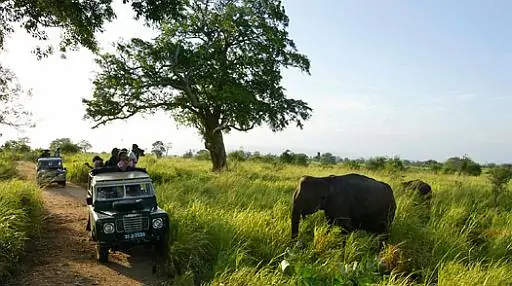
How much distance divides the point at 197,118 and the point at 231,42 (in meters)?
4.90

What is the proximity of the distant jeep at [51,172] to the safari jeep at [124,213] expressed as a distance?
1027 centimetres

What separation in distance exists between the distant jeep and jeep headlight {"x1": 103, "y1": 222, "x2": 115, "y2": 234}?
37.0 feet

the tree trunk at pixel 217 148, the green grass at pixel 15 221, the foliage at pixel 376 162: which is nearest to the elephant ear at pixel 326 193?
the green grass at pixel 15 221

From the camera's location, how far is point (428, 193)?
42.9ft

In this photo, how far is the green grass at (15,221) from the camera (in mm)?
7531

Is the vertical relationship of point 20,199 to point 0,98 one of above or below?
below

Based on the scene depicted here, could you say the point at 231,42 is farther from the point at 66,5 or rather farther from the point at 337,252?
the point at 337,252

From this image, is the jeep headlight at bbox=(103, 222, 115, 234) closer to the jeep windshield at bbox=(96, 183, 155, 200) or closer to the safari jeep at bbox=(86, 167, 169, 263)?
the safari jeep at bbox=(86, 167, 169, 263)

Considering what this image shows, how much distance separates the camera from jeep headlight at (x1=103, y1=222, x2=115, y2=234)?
25.7ft

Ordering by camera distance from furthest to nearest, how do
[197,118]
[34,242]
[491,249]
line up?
[197,118] → [34,242] → [491,249]

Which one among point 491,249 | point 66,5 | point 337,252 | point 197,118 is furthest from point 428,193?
point 197,118

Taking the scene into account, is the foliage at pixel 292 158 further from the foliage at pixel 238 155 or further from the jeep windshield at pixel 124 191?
the jeep windshield at pixel 124 191

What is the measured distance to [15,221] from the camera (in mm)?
9000

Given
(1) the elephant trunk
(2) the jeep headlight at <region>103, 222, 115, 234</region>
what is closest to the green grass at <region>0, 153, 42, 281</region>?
(2) the jeep headlight at <region>103, 222, 115, 234</region>
